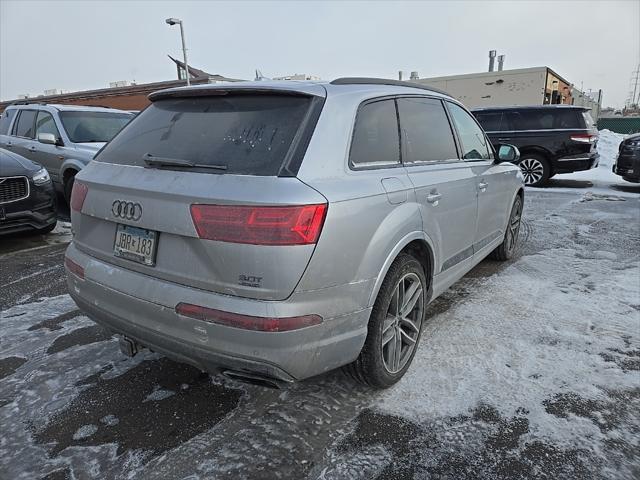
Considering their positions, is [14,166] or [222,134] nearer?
[222,134]

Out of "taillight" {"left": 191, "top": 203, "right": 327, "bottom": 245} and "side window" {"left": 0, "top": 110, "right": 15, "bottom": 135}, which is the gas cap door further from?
"side window" {"left": 0, "top": 110, "right": 15, "bottom": 135}

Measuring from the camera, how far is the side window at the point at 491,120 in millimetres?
11492

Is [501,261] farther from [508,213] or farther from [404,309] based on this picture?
[404,309]

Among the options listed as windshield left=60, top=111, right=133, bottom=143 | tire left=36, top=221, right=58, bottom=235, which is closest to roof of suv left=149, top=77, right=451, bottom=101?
tire left=36, top=221, right=58, bottom=235

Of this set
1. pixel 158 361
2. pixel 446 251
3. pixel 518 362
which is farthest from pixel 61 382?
pixel 518 362

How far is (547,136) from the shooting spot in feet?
35.5

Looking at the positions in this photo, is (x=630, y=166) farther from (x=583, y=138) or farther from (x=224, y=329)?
(x=224, y=329)

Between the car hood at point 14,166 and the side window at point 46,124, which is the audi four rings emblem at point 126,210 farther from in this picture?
the side window at point 46,124

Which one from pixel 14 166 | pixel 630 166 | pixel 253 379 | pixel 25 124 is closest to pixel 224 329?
pixel 253 379

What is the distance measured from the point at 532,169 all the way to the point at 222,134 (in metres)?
10.8

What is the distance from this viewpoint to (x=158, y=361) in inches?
117

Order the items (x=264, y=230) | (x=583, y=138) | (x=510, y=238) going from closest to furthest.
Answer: (x=264, y=230)
(x=510, y=238)
(x=583, y=138)

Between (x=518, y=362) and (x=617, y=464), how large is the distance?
894 millimetres

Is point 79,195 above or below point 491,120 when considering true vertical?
below
